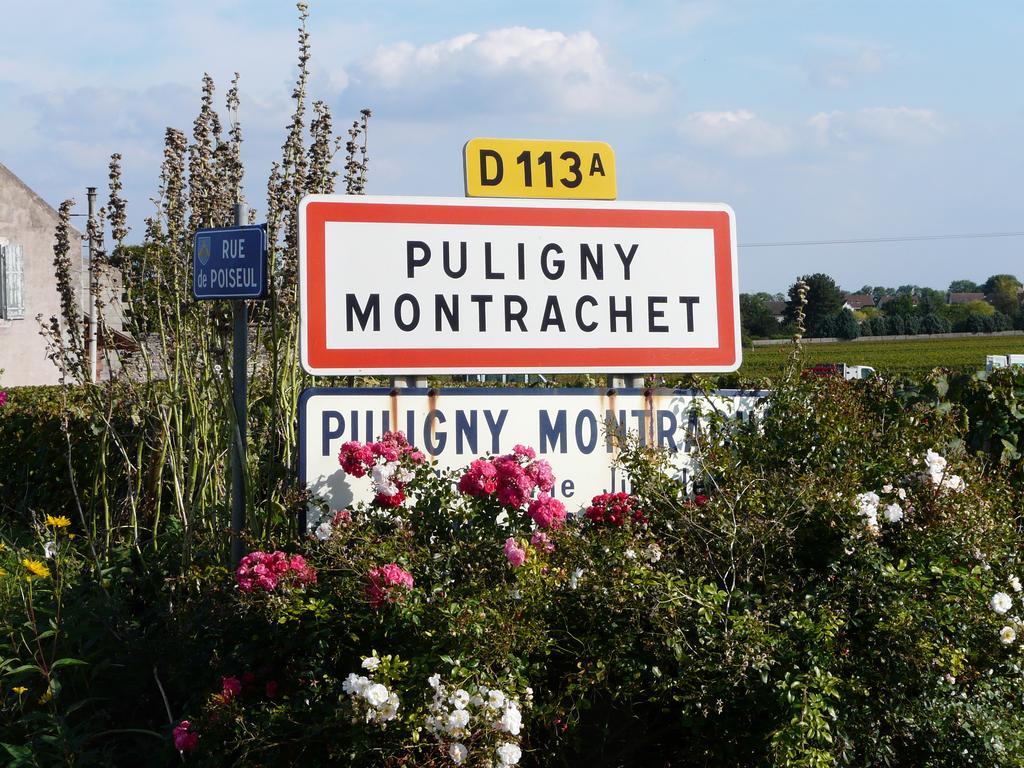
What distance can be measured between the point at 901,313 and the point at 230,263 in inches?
4638

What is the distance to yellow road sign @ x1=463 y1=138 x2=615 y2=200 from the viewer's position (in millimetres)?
4473

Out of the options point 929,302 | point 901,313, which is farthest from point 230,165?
point 929,302

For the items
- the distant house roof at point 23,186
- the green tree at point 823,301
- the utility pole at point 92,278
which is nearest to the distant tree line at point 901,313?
the green tree at point 823,301

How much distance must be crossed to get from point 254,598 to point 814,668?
5.04 ft

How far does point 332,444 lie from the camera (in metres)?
4.07

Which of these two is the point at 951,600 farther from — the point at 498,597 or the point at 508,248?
the point at 508,248

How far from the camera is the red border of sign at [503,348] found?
416 centimetres

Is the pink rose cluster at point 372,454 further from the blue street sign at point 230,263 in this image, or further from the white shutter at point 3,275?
the white shutter at point 3,275

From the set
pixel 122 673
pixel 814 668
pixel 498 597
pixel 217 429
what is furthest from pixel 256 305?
pixel 814 668

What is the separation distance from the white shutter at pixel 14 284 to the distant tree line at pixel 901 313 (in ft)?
177

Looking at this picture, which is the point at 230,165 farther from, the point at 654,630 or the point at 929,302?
the point at 929,302

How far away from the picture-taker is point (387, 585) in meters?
2.97

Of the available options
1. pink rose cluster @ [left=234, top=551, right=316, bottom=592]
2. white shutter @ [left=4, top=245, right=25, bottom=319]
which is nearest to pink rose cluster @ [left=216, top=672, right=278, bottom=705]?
pink rose cluster @ [left=234, top=551, right=316, bottom=592]

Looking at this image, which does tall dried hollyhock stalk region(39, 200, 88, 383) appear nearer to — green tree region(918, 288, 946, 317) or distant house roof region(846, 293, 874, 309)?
green tree region(918, 288, 946, 317)
